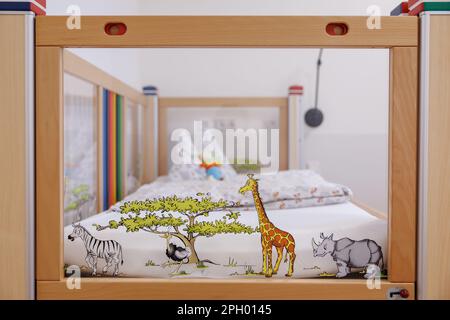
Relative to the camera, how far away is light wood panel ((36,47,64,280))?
99cm

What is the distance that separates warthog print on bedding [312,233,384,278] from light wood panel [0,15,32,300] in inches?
25.4

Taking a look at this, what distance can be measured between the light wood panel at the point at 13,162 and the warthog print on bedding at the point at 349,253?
0.65m

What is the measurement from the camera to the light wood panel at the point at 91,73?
55.1 inches

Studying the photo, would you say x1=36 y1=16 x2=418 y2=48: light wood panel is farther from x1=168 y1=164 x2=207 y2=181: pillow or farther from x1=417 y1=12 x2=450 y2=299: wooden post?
x1=168 y1=164 x2=207 y2=181: pillow

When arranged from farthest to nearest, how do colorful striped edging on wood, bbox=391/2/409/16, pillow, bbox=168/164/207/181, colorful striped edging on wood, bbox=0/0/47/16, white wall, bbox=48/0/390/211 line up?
white wall, bbox=48/0/390/211 → pillow, bbox=168/164/207/181 → colorful striped edging on wood, bbox=391/2/409/16 → colorful striped edging on wood, bbox=0/0/47/16

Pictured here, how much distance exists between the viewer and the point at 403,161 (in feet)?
3.25

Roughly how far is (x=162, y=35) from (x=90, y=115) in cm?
80

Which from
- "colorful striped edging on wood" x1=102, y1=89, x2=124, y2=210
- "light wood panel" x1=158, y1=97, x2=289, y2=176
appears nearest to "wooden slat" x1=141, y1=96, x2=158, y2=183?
"light wood panel" x1=158, y1=97, x2=289, y2=176

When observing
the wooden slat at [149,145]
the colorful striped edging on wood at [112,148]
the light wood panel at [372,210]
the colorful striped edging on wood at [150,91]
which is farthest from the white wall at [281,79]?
the light wood panel at [372,210]

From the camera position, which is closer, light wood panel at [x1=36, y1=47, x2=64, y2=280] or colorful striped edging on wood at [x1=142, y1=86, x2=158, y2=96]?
light wood panel at [x1=36, y1=47, x2=64, y2=280]

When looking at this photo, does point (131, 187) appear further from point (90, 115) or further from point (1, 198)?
point (1, 198)

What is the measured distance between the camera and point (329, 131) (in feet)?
8.88

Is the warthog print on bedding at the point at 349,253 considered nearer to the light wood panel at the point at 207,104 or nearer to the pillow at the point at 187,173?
the pillow at the point at 187,173
